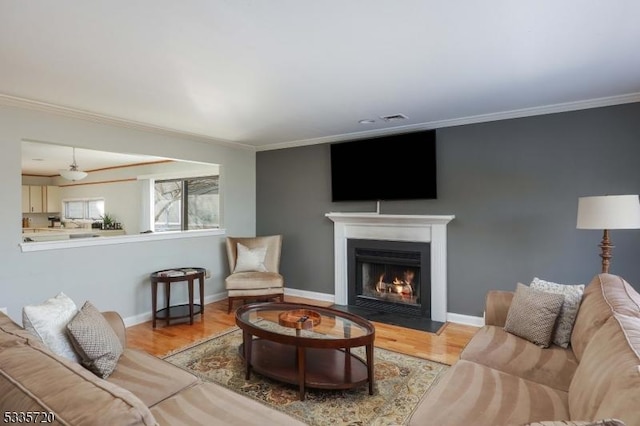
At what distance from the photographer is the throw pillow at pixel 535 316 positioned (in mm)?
2207

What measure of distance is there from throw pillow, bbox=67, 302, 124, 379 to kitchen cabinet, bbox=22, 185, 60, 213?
8883mm

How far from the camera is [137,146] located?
13.0ft

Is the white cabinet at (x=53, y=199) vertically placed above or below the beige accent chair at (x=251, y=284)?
above

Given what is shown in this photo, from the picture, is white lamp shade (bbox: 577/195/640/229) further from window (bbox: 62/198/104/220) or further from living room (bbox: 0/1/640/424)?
window (bbox: 62/198/104/220)

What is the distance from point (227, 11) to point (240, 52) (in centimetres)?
45

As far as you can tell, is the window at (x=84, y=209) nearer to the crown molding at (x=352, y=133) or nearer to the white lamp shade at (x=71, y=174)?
the white lamp shade at (x=71, y=174)

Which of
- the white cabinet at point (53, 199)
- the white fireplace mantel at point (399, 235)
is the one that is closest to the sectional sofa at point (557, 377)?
the white fireplace mantel at point (399, 235)

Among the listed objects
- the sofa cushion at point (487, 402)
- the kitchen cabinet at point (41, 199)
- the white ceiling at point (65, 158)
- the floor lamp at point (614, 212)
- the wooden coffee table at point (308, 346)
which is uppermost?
the white ceiling at point (65, 158)

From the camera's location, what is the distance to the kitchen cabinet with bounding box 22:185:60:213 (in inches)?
333

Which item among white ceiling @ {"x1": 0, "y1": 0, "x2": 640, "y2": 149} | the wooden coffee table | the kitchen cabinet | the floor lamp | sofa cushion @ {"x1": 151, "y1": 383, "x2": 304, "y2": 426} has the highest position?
white ceiling @ {"x1": 0, "y1": 0, "x2": 640, "y2": 149}

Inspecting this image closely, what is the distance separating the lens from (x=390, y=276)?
15.0 feet

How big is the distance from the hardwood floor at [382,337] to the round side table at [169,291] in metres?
0.10

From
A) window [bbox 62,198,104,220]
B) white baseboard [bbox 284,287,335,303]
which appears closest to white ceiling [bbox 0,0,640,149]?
white baseboard [bbox 284,287,335,303]

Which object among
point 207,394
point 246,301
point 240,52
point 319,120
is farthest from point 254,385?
point 319,120
